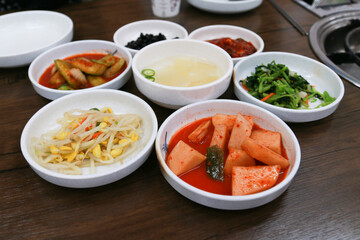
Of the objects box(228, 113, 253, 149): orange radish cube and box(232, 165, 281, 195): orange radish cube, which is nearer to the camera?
box(232, 165, 281, 195): orange radish cube

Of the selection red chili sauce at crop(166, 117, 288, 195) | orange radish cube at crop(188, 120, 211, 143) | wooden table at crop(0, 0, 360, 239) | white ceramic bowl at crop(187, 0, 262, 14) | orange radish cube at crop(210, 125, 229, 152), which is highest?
white ceramic bowl at crop(187, 0, 262, 14)

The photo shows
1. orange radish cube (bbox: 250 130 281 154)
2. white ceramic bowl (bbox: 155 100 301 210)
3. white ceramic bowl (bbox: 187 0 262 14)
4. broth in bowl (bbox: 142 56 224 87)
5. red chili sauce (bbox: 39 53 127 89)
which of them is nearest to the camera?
white ceramic bowl (bbox: 155 100 301 210)

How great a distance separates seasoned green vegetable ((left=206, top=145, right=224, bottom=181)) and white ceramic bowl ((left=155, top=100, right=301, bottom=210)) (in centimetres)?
16

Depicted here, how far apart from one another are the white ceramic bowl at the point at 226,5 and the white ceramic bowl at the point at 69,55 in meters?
1.17

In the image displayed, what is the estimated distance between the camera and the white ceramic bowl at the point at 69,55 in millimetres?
1770

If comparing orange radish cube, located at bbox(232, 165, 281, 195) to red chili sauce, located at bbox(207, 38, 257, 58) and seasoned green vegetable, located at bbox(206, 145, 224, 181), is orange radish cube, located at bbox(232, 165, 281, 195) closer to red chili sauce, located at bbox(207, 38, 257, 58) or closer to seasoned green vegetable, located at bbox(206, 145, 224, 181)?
seasoned green vegetable, located at bbox(206, 145, 224, 181)

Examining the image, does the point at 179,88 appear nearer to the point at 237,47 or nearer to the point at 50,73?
the point at 237,47

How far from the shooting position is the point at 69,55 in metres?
2.21

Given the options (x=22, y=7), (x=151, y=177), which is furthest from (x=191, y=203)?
(x=22, y=7)

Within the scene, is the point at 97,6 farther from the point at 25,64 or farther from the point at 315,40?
the point at 315,40

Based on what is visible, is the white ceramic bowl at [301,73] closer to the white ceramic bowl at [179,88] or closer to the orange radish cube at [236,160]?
the white ceramic bowl at [179,88]

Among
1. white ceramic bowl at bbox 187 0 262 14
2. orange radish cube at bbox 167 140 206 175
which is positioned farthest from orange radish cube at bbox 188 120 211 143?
white ceramic bowl at bbox 187 0 262 14

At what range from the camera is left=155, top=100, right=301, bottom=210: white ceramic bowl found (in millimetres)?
1122

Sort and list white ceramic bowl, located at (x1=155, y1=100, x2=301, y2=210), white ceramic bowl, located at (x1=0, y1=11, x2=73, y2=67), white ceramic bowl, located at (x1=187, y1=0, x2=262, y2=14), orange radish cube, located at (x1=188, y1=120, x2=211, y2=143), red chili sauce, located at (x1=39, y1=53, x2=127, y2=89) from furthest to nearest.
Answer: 1. white ceramic bowl, located at (x1=187, y1=0, x2=262, y2=14)
2. white ceramic bowl, located at (x1=0, y1=11, x2=73, y2=67)
3. red chili sauce, located at (x1=39, y1=53, x2=127, y2=89)
4. orange radish cube, located at (x1=188, y1=120, x2=211, y2=143)
5. white ceramic bowl, located at (x1=155, y1=100, x2=301, y2=210)
